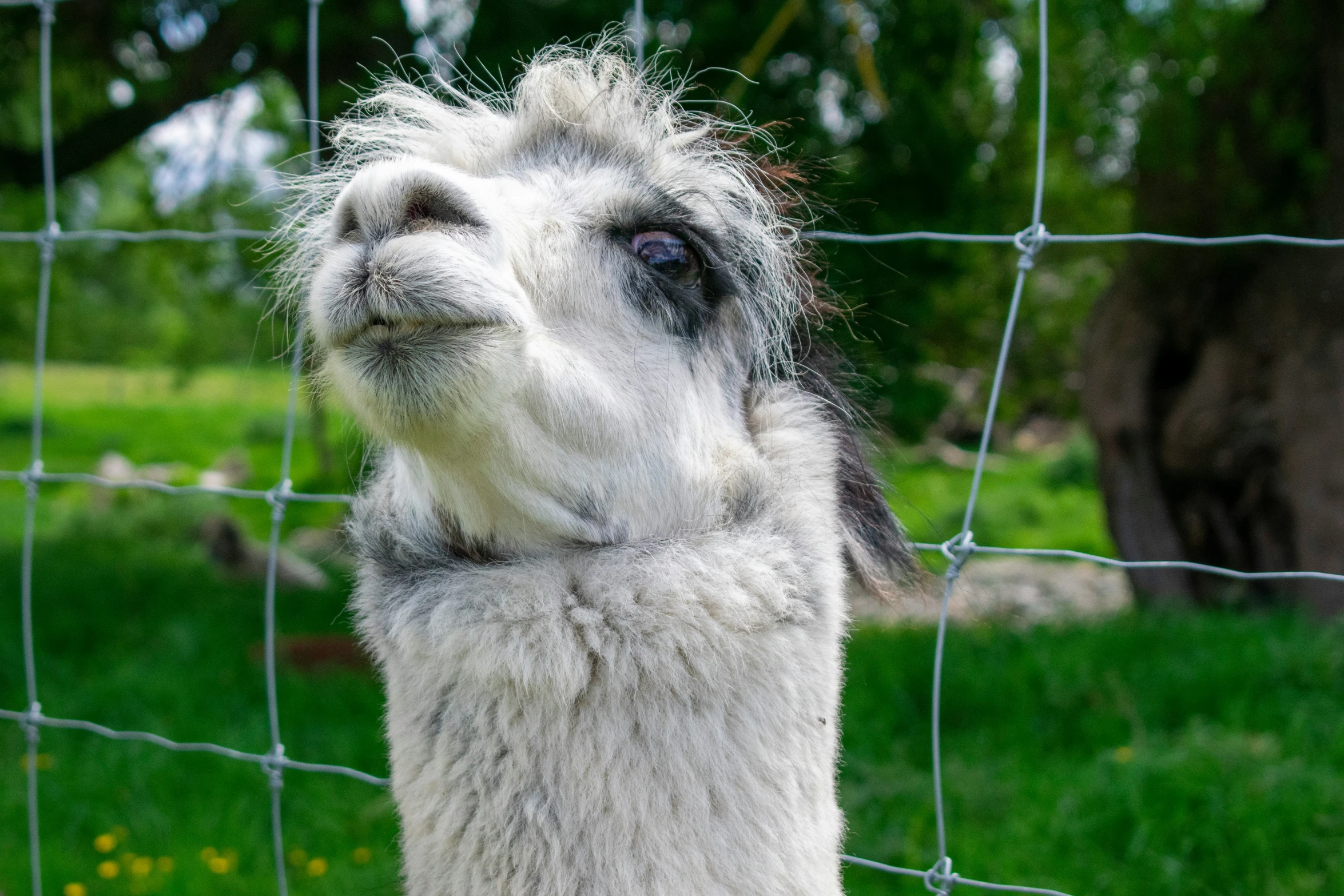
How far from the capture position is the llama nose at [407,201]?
1418 millimetres

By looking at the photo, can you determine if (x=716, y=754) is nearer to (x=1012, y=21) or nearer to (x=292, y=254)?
(x=292, y=254)

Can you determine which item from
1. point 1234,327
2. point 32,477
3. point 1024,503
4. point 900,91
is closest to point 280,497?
point 32,477

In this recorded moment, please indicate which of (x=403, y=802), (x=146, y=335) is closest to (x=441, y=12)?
(x=403, y=802)

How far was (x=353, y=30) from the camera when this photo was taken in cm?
502

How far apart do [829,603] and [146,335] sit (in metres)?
25.6

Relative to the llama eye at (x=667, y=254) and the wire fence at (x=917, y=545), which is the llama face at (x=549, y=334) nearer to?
the llama eye at (x=667, y=254)

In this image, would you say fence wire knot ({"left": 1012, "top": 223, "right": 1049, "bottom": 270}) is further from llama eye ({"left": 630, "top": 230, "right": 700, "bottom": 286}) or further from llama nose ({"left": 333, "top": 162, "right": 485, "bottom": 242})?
llama nose ({"left": 333, "top": 162, "right": 485, "bottom": 242})

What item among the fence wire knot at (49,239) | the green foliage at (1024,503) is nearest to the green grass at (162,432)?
the fence wire knot at (49,239)

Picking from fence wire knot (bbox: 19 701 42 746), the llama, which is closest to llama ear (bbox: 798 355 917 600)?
the llama

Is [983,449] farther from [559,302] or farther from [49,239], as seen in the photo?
[49,239]

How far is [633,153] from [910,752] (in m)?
2.99

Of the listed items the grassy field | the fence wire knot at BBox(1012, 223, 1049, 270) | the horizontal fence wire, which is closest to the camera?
the horizontal fence wire

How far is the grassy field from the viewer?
3193 mm

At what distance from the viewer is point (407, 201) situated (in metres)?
1.43
